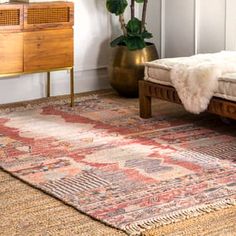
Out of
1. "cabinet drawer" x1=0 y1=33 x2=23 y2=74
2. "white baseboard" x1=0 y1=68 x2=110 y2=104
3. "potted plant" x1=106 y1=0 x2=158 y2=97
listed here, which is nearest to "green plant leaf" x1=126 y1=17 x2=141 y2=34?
"potted plant" x1=106 y1=0 x2=158 y2=97

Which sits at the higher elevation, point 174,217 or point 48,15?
point 48,15

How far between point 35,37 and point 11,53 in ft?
0.73

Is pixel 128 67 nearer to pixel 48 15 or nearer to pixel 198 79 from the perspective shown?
pixel 48 15

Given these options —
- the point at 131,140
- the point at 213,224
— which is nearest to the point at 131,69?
the point at 131,140

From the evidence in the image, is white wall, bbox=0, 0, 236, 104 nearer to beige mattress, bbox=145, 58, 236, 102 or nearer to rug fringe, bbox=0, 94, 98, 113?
rug fringe, bbox=0, 94, 98, 113

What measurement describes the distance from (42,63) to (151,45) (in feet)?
3.20

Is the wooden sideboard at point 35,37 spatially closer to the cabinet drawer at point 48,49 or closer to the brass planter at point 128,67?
the cabinet drawer at point 48,49

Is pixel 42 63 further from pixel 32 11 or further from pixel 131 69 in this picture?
pixel 131 69

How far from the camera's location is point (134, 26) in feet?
16.9

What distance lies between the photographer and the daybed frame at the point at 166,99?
3801 mm

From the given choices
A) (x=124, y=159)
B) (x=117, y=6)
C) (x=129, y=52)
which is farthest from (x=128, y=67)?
(x=124, y=159)

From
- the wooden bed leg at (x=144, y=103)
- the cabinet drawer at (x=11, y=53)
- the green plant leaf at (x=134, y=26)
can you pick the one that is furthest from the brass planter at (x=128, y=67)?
the cabinet drawer at (x=11, y=53)

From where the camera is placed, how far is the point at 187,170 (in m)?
3.35

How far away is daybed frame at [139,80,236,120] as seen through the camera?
12.5ft
